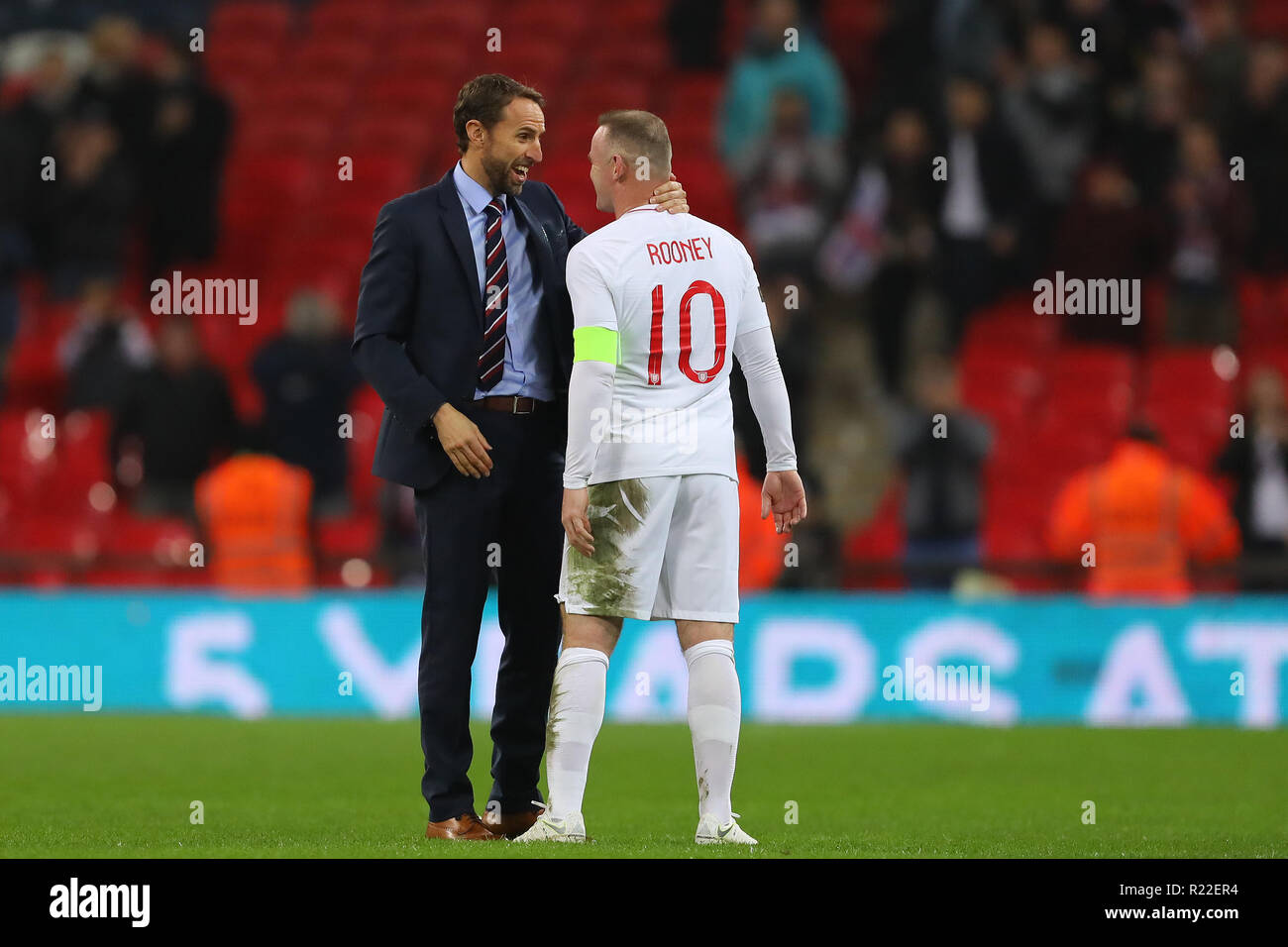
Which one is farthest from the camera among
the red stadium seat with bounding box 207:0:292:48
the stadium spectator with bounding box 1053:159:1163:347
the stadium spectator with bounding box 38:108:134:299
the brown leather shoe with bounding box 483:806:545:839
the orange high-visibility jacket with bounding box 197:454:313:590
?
the red stadium seat with bounding box 207:0:292:48

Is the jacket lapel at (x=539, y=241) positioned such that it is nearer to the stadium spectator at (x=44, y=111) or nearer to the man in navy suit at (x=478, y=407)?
the man in navy suit at (x=478, y=407)

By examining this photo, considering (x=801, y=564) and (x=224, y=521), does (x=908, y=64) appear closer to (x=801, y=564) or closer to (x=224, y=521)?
(x=801, y=564)

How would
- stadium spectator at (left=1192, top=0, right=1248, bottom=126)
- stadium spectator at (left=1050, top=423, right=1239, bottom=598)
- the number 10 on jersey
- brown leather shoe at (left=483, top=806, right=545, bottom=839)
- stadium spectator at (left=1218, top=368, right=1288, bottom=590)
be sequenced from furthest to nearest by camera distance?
1. stadium spectator at (left=1192, top=0, right=1248, bottom=126)
2. stadium spectator at (left=1218, top=368, right=1288, bottom=590)
3. stadium spectator at (left=1050, top=423, right=1239, bottom=598)
4. brown leather shoe at (left=483, top=806, right=545, bottom=839)
5. the number 10 on jersey

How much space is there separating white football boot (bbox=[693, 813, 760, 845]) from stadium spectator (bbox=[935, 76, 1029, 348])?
31.7 ft

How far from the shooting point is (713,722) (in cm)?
588

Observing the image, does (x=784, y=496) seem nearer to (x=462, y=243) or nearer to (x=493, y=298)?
(x=493, y=298)

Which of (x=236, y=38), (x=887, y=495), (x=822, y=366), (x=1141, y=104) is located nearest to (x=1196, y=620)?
(x=887, y=495)

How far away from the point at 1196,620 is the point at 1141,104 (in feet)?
18.0

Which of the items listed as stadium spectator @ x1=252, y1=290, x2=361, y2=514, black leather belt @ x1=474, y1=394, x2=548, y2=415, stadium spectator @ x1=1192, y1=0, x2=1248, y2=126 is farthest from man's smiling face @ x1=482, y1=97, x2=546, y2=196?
stadium spectator @ x1=1192, y1=0, x2=1248, y2=126

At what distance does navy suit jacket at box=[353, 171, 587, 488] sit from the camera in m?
6.20

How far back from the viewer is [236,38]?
1908cm

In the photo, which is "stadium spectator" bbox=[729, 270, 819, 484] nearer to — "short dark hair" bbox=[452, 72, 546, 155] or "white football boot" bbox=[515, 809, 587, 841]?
"short dark hair" bbox=[452, 72, 546, 155]

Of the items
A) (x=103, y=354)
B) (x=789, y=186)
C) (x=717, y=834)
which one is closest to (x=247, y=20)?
(x=103, y=354)

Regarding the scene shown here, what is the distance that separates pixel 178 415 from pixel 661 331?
8602mm
